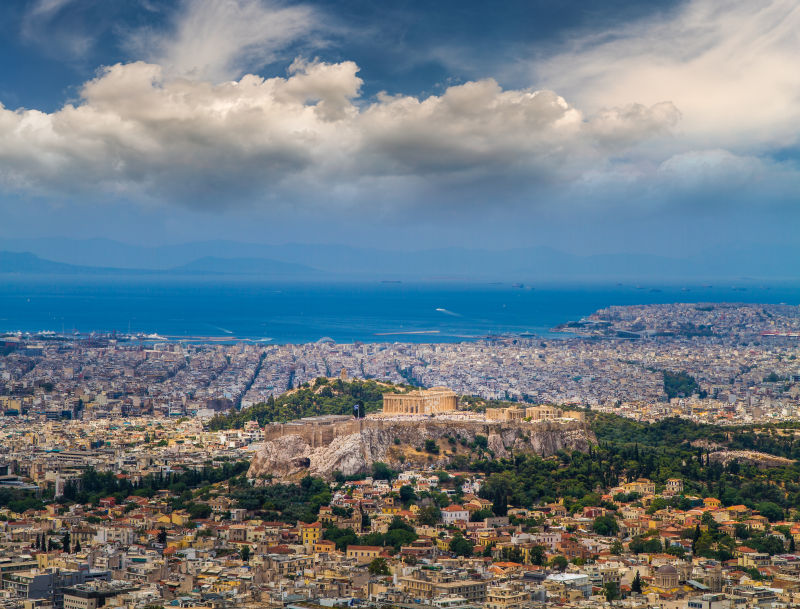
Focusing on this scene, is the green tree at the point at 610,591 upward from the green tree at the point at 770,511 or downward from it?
downward

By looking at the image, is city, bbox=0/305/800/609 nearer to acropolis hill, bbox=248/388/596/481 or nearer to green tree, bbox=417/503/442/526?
acropolis hill, bbox=248/388/596/481

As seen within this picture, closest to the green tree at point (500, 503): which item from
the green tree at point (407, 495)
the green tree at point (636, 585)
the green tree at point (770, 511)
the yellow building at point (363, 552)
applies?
the green tree at point (407, 495)

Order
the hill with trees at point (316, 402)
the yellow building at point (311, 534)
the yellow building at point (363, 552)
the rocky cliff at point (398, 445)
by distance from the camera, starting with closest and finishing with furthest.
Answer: the yellow building at point (363, 552)
the yellow building at point (311, 534)
the rocky cliff at point (398, 445)
the hill with trees at point (316, 402)

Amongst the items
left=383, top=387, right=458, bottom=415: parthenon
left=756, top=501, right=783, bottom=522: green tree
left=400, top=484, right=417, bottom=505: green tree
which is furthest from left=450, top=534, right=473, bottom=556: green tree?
left=383, top=387, right=458, bottom=415: parthenon

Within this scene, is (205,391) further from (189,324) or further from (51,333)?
(189,324)

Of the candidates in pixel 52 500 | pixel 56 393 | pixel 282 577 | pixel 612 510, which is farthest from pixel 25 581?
pixel 56 393

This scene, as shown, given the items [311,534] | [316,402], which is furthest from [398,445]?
[316,402]

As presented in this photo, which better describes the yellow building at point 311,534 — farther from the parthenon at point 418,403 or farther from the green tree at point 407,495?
the parthenon at point 418,403
